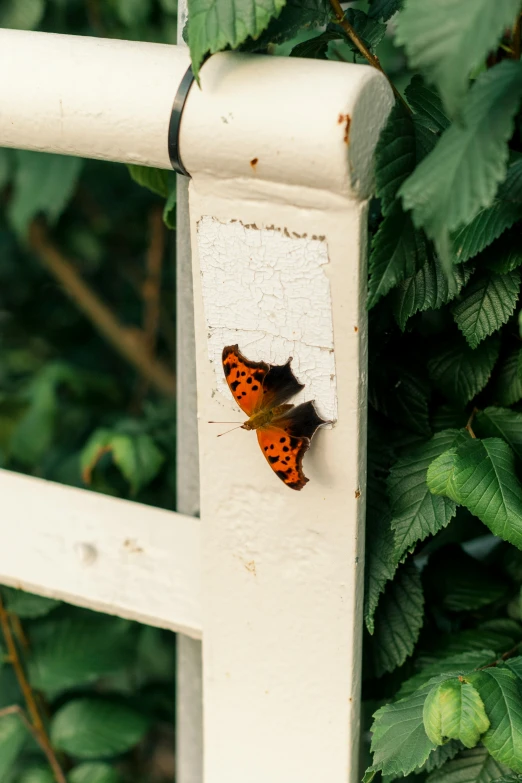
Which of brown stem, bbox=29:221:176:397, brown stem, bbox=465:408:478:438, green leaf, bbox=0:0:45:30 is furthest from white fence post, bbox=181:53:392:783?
brown stem, bbox=29:221:176:397

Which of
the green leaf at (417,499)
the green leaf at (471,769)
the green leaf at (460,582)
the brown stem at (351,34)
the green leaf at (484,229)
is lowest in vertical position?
the green leaf at (471,769)

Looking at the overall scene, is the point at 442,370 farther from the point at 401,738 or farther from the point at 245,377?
the point at 401,738

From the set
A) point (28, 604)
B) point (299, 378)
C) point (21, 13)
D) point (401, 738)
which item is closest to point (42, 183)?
point (21, 13)

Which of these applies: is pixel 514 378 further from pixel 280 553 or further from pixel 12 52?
pixel 12 52

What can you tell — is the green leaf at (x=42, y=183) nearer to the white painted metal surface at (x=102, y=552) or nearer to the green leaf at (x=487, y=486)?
the white painted metal surface at (x=102, y=552)

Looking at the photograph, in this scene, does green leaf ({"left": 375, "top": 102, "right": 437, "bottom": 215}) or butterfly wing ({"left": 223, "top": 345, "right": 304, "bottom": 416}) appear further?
butterfly wing ({"left": 223, "top": 345, "right": 304, "bottom": 416})

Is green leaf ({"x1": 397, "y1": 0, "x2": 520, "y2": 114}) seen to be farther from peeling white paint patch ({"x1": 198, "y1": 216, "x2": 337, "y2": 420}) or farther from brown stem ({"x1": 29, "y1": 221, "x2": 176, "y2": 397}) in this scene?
brown stem ({"x1": 29, "y1": 221, "x2": 176, "y2": 397})

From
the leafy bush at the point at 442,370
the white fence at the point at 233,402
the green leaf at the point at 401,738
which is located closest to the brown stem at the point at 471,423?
the leafy bush at the point at 442,370
